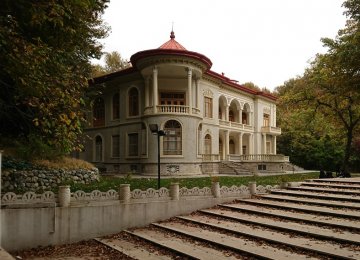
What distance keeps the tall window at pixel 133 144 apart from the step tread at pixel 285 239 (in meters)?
17.4

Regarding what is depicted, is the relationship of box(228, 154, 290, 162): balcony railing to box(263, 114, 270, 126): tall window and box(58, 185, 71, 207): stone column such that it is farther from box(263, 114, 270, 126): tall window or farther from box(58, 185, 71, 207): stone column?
box(58, 185, 71, 207): stone column

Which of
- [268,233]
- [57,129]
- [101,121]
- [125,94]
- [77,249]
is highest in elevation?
[125,94]

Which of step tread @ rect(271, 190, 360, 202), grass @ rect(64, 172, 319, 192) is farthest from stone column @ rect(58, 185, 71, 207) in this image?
step tread @ rect(271, 190, 360, 202)

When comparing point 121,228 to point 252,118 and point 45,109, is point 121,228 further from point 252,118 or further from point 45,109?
point 252,118

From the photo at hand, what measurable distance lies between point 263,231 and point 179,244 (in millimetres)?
2423

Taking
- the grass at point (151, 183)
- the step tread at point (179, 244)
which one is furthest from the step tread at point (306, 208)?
the step tread at point (179, 244)

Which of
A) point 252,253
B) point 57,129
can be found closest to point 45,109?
point 57,129

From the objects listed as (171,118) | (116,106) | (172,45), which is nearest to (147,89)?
(171,118)

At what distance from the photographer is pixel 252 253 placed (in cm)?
742

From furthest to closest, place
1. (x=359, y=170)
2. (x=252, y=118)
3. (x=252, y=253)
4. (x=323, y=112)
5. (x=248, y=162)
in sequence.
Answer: (x=359, y=170) < (x=252, y=118) < (x=248, y=162) < (x=323, y=112) < (x=252, y=253)

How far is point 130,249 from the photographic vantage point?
28.8 ft

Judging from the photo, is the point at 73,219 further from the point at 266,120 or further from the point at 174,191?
the point at 266,120

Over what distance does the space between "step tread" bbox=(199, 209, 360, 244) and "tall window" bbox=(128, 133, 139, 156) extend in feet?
53.5

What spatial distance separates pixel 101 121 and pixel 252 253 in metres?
26.9
